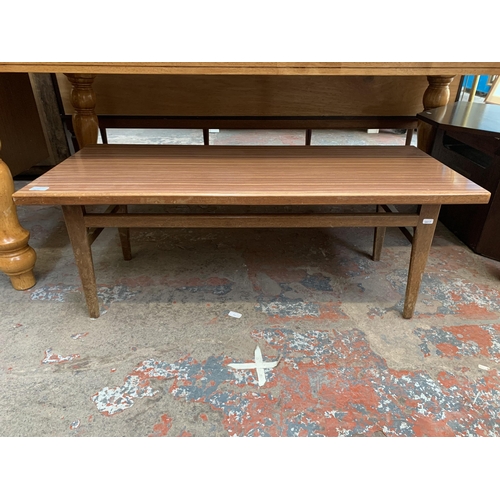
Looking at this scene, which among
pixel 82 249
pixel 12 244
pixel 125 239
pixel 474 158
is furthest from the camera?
pixel 474 158

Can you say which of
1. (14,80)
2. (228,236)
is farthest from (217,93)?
(14,80)

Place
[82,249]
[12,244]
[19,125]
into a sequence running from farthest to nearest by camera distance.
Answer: [19,125]
[12,244]
[82,249]

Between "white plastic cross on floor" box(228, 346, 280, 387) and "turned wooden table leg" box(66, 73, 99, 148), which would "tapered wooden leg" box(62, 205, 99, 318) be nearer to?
"white plastic cross on floor" box(228, 346, 280, 387)

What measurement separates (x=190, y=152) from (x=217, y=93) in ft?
3.35

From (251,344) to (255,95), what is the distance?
167 centimetres

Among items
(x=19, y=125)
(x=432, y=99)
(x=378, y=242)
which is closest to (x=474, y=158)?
(x=432, y=99)

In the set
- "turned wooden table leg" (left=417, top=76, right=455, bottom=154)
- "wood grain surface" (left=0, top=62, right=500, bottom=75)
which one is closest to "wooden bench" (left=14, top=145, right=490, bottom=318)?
"wood grain surface" (left=0, top=62, right=500, bottom=75)

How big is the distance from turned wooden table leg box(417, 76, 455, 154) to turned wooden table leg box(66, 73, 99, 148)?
1.63 m

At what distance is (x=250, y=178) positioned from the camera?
128cm

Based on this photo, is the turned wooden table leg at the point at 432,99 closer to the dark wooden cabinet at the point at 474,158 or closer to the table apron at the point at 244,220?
the dark wooden cabinet at the point at 474,158

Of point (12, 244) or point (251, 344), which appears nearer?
point (251, 344)

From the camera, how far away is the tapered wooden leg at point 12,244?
1498 millimetres

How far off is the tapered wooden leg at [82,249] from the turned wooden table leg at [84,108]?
86 cm

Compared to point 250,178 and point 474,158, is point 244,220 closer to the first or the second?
point 250,178
